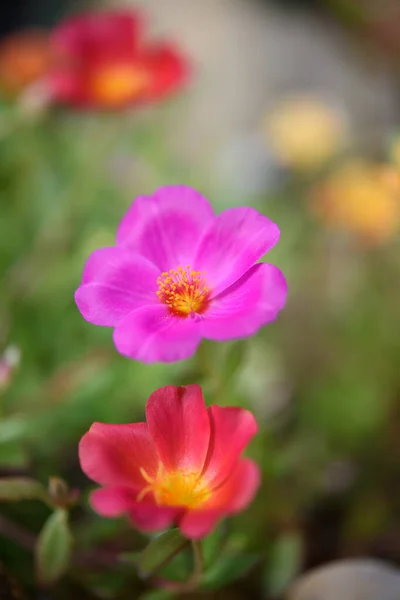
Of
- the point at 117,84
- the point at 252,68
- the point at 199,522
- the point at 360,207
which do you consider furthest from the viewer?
the point at 252,68

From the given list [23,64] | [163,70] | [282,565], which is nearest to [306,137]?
[163,70]

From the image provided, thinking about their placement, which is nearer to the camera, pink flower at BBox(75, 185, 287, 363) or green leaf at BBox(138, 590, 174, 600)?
pink flower at BBox(75, 185, 287, 363)

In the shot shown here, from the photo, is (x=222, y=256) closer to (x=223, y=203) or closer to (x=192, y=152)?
(x=223, y=203)

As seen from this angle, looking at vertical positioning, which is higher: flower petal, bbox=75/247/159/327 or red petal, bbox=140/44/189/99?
red petal, bbox=140/44/189/99

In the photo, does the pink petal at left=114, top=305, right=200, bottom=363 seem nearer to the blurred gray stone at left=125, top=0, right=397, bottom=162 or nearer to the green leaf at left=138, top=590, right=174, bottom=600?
the green leaf at left=138, top=590, right=174, bottom=600

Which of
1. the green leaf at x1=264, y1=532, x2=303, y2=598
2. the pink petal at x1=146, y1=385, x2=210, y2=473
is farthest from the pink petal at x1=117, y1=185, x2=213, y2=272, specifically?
the green leaf at x1=264, y1=532, x2=303, y2=598

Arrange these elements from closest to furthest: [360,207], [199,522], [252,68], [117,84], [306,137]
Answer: [199,522]
[117,84]
[360,207]
[306,137]
[252,68]

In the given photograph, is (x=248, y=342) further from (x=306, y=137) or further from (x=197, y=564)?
(x=306, y=137)
